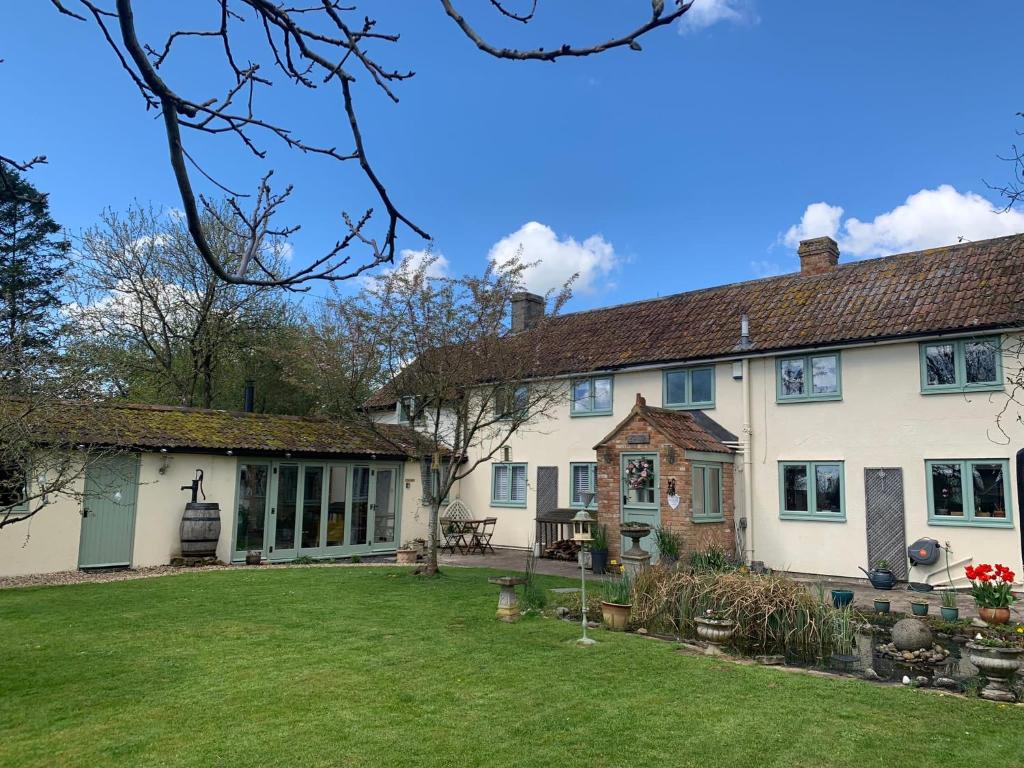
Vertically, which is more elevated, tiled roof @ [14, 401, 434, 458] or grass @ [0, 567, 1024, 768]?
tiled roof @ [14, 401, 434, 458]

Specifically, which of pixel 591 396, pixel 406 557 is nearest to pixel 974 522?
pixel 591 396

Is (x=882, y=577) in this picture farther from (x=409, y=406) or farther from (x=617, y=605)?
(x=409, y=406)

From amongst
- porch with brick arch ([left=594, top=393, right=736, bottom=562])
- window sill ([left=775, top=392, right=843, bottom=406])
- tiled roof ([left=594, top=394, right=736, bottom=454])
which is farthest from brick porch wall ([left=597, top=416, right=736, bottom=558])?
window sill ([left=775, top=392, right=843, bottom=406])

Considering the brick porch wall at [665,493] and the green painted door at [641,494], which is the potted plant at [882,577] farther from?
the green painted door at [641,494]

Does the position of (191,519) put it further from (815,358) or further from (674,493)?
(815,358)

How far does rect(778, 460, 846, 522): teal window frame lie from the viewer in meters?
15.6

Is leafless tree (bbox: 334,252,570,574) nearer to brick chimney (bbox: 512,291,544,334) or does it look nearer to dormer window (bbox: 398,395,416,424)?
dormer window (bbox: 398,395,416,424)

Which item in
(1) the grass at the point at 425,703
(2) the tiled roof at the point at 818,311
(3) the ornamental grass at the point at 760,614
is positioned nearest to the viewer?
(1) the grass at the point at 425,703

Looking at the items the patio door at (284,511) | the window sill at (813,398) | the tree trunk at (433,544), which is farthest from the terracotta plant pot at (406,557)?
the window sill at (813,398)

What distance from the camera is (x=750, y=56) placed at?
6598 mm

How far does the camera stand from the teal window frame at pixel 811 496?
15.6 meters

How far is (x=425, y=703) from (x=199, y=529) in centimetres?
1174

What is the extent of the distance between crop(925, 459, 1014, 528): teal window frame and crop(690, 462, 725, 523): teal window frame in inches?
168

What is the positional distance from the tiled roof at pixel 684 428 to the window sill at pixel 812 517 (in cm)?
194
